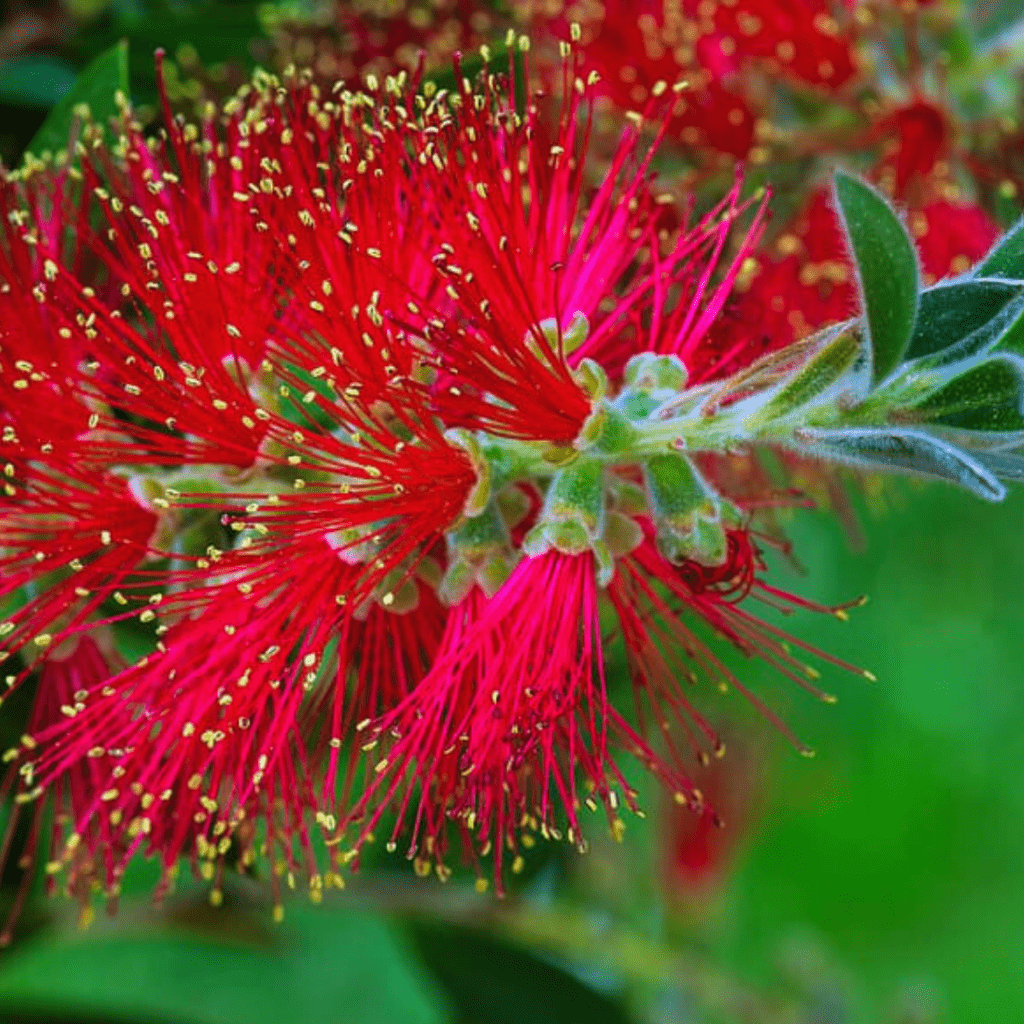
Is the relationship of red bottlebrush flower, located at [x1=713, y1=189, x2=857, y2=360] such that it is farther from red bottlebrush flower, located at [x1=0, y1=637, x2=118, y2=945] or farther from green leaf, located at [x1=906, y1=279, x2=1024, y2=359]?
red bottlebrush flower, located at [x1=0, y1=637, x2=118, y2=945]

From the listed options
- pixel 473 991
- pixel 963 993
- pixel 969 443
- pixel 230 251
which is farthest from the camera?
pixel 963 993

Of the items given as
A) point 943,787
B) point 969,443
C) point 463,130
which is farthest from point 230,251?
point 943,787

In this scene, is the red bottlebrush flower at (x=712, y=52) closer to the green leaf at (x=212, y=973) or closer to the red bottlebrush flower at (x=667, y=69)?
the red bottlebrush flower at (x=667, y=69)

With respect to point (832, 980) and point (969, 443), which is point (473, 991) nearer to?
point (832, 980)

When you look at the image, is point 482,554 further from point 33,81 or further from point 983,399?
point 33,81

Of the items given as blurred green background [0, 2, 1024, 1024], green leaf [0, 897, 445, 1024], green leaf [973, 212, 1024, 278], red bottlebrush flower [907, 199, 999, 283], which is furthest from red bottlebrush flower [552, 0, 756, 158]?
green leaf [0, 897, 445, 1024]

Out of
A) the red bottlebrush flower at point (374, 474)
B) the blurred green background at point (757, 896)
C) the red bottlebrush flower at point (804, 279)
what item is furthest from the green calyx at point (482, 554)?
the blurred green background at point (757, 896)
